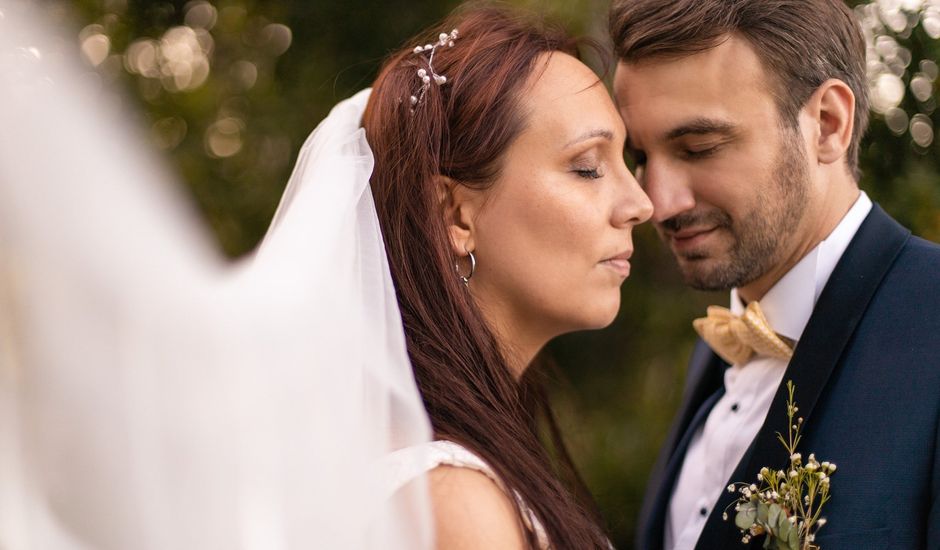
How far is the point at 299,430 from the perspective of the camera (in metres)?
1.55

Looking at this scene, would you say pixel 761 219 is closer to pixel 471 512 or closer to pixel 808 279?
pixel 808 279

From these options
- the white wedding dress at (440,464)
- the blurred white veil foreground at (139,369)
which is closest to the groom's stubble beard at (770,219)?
the white wedding dress at (440,464)

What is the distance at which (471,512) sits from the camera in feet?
6.35

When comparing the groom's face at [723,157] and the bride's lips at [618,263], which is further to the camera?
the groom's face at [723,157]

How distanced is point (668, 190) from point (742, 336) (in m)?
0.47

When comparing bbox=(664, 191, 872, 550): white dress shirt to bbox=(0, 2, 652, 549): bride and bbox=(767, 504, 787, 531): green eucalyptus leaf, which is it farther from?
bbox=(767, 504, 787, 531): green eucalyptus leaf

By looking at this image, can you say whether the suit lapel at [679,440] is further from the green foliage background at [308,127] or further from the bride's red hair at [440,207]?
the green foliage background at [308,127]

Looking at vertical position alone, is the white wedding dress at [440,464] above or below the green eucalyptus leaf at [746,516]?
above

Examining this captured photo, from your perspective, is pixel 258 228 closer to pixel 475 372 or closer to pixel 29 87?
pixel 475 372

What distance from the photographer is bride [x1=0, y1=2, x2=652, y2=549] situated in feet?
4.11

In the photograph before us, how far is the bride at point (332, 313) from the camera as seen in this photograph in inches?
49.3

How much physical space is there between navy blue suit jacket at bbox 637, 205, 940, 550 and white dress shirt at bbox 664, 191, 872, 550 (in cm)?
14

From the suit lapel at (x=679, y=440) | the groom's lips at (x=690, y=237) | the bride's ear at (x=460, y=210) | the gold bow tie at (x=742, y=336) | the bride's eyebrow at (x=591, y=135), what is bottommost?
the suit lapel at (x=679, y=440)

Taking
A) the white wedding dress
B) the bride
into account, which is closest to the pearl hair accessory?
the bride
